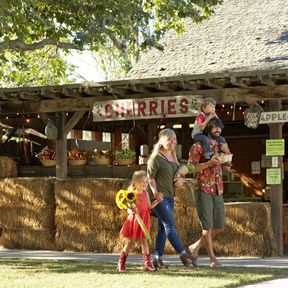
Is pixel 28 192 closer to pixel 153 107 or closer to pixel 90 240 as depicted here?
pixel 90 240

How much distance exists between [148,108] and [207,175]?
4159 millimetres

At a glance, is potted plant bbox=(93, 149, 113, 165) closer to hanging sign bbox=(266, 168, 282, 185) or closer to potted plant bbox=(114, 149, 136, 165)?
potted plant bbox=(114, 149, 136, 165)

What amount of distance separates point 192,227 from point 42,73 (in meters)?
25.5

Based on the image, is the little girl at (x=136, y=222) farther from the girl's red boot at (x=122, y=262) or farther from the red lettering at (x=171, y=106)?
the red lettering at (x=171, y=106)

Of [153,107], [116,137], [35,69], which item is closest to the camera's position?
[153,107]

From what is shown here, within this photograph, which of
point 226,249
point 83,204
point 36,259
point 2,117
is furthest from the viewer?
point 2,117

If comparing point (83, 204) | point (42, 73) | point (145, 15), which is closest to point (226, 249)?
point (83, 204)

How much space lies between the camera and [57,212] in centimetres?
1474

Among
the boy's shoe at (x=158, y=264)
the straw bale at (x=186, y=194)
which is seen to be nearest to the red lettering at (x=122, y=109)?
the straw bale at (x=186, y=194)

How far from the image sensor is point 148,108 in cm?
1470

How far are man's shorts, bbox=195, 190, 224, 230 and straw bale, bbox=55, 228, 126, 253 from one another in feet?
11.5

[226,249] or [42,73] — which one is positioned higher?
[42,73]

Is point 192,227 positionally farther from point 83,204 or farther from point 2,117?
point 2,117

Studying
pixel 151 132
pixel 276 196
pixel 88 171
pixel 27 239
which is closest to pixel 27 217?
pixel 27 239
